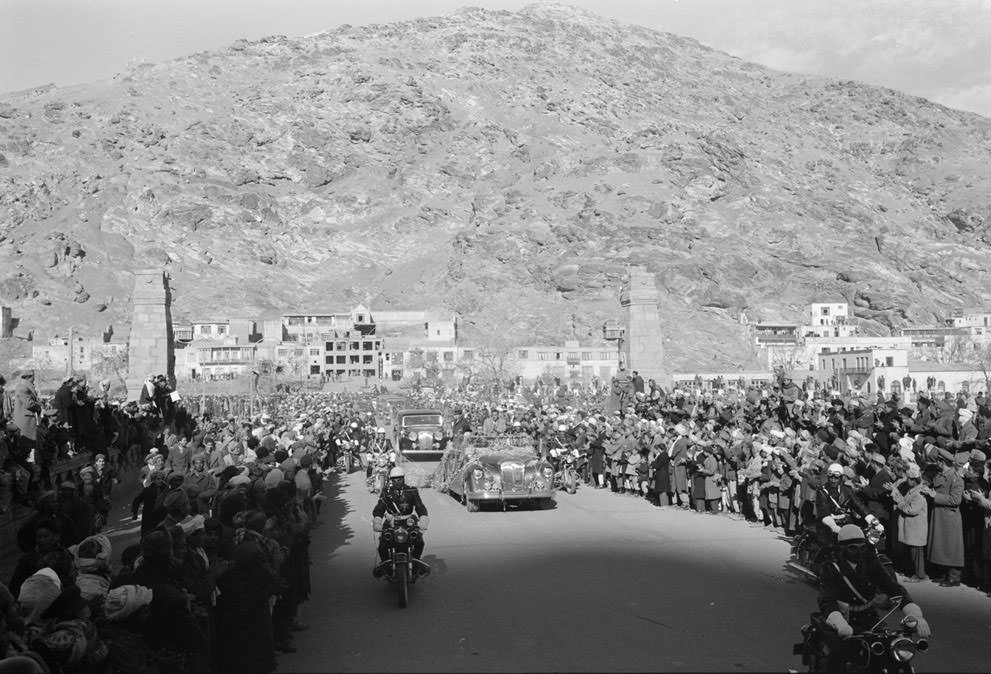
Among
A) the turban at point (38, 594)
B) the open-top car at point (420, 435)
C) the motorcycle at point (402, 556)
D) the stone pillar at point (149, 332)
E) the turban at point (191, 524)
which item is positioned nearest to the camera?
the turban at point (38, 594)

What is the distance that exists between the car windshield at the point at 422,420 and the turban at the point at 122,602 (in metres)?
24.0

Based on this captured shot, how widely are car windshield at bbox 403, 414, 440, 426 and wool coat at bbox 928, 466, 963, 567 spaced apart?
2086cm

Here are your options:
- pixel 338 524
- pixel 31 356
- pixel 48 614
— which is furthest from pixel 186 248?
pixel 48 614

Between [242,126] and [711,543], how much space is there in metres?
183

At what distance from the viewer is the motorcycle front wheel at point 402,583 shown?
355 inches

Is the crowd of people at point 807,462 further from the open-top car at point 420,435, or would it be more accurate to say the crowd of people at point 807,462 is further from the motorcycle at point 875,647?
the open-top car at point 420,435

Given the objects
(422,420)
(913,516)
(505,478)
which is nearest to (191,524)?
(913,516)

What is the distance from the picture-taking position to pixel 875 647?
18.1ft

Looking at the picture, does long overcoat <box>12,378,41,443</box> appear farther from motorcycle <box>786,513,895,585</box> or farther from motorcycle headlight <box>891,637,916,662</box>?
motorcycle headlight <box>891,637,916,662</box>

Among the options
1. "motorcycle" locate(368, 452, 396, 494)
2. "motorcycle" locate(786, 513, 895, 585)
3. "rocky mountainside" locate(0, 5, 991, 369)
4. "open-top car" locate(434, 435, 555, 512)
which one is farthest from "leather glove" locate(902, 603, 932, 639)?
"rocky mountainside" locate(0, 5, 991, 369)

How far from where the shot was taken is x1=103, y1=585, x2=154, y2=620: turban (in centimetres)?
504

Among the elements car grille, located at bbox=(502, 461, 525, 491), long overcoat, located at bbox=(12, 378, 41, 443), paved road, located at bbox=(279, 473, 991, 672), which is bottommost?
paved road, located at bbox=(279, 473, 991, 672)

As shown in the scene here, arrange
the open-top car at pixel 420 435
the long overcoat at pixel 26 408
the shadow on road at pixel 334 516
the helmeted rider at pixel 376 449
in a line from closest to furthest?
the long overcoat at pixel 26 408 < the shadow on road at pixel 334 516 < the helmeted rider at pixel 376 449 < the open-top car at pixel 420 435

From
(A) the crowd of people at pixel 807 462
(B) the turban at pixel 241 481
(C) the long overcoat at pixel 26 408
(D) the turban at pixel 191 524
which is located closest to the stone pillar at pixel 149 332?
(A) the crowd of people at pixel 807 462
